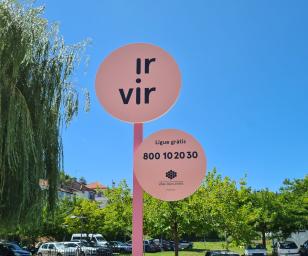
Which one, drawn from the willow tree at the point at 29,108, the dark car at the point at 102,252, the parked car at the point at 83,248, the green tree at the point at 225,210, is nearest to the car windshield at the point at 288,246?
the green tree at the point at 225,210

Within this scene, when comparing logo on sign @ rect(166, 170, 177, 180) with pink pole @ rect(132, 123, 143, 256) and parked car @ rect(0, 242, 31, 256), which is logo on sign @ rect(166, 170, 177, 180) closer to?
pink pole @ rect(132, 123, 143, 256)

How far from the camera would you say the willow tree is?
11195mm

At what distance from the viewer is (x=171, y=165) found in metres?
2.97

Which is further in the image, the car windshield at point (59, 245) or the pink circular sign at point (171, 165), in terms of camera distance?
the car windshield at point (59, 245)

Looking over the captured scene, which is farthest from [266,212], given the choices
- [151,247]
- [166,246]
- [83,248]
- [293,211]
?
[166,246]

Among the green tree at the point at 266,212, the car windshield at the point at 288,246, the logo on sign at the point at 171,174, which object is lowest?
the car windshield at the point at 288,246

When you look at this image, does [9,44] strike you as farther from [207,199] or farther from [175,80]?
[207,199]

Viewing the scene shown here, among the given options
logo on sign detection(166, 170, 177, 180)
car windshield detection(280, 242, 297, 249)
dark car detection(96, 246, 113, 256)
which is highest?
logo on sign detection(166, 170, 177, 180)

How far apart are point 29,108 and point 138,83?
939 cm

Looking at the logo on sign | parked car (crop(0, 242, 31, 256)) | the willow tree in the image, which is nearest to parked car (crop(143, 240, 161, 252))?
parked car (crop(0, 242, 31, 256))

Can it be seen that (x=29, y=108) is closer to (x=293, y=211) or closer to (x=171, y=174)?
(x=171, y=174)

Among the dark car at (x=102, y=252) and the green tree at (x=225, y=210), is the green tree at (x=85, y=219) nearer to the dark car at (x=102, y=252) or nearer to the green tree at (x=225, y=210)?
the dark car at (x=102, y=252)

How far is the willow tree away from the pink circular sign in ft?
27.2

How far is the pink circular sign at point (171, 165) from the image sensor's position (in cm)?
296
